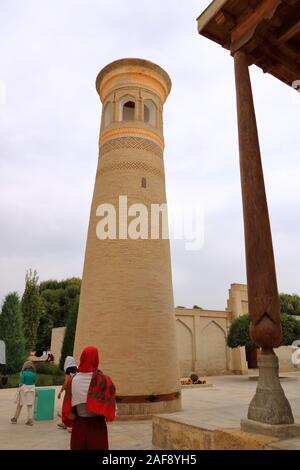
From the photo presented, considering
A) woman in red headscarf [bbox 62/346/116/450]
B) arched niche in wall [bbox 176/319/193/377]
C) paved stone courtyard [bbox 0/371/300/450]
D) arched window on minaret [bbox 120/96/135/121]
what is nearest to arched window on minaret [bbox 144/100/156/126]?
arched window on minaret [bbox 120/96/135/121]

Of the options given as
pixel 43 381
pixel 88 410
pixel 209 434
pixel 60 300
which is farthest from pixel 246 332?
pixel 60 300

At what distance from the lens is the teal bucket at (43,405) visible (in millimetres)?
8961

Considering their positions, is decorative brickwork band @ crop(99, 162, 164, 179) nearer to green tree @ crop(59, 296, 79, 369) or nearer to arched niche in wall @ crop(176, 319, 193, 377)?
green tree @ crop(59, 296, 79, 369)

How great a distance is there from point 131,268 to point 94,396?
606 cm

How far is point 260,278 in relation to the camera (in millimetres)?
4453

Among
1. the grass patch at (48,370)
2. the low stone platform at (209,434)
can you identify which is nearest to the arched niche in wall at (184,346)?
the grass patch at (48,370)

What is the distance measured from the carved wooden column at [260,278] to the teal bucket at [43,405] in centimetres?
615

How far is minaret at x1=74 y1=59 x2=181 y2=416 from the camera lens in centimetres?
894

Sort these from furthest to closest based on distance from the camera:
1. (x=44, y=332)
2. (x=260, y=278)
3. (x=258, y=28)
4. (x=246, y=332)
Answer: (x=44, y=332) < (x=246, y=332) < (x=258, y=28) < (x=260, y=278)

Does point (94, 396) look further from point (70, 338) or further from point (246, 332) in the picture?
point (246, 332)

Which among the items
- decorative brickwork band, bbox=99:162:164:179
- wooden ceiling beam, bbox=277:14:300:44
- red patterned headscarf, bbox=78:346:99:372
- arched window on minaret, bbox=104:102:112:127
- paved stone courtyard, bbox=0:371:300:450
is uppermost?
arched window on minaret, bbox=104:102:112:127

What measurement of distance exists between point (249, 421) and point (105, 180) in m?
7.50

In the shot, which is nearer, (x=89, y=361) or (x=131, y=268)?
(x=89, y=361)

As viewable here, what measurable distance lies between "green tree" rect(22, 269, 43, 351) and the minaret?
18.0 metres
